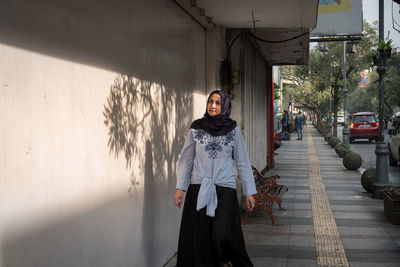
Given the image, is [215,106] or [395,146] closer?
[215,106]

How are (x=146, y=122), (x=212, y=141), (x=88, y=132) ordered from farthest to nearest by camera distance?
1. (x=146, y=122)
2. (x=212, y=141)
3. (x=88, y=132)

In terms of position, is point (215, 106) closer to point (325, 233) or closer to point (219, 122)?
point (219, 122)

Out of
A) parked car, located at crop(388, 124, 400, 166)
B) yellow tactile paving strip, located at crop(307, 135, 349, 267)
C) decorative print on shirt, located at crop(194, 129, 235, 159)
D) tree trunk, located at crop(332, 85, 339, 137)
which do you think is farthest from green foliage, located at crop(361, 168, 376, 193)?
tree trunk, located at crop(332, 85, 339, 137)

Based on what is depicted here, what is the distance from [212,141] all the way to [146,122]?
710 millimetres

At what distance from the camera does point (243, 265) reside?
169 inches

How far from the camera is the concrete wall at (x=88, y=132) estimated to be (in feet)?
8.23

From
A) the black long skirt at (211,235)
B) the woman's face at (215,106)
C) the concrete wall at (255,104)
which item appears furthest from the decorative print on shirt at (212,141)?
the concrete wall at (255,104)

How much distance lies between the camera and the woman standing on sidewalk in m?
4.16

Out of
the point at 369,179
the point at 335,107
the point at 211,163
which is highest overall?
the point at 335,107

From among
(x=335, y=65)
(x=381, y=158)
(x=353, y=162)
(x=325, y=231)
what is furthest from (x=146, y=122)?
(x=335, y=65)

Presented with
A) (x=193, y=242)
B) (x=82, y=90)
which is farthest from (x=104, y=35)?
(x=193, y=242)

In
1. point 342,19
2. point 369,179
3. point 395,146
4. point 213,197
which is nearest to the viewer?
point 213,197

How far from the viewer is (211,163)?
13.9ft

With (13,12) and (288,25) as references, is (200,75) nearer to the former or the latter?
(288,25)
